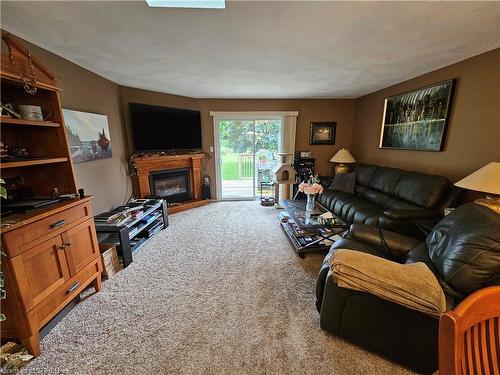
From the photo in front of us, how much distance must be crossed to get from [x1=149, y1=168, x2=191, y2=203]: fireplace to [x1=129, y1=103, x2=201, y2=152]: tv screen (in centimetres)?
49

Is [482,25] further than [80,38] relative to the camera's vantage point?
No

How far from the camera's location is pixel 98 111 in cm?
279

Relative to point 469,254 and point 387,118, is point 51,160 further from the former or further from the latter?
point 387,118

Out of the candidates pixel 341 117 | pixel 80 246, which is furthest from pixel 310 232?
pixel 341 117

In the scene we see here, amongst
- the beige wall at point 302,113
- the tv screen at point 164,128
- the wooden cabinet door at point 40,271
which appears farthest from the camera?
the beige wall at point 302,113

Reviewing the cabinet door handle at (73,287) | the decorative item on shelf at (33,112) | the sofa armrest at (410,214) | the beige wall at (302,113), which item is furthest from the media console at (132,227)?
the sofa armrest at (410,214)

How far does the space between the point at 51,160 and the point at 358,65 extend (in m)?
3.19

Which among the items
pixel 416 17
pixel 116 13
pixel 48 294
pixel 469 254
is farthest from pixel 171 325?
pixel 416 17

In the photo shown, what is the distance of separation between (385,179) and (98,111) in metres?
4.31

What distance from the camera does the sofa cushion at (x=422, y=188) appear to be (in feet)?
7.93

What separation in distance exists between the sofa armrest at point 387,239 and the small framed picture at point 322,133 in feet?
10.3

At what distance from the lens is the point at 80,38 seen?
175 cm

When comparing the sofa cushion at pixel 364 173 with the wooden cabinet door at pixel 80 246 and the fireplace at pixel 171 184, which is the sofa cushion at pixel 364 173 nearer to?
the fireplace at pixel 171 184

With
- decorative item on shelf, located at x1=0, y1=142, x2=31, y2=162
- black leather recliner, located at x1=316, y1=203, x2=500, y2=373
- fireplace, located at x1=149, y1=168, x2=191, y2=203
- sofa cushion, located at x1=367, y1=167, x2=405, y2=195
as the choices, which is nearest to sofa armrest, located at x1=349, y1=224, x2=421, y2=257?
black leather recliner, located at x1=316, y1=203, x2=500, y2=373
